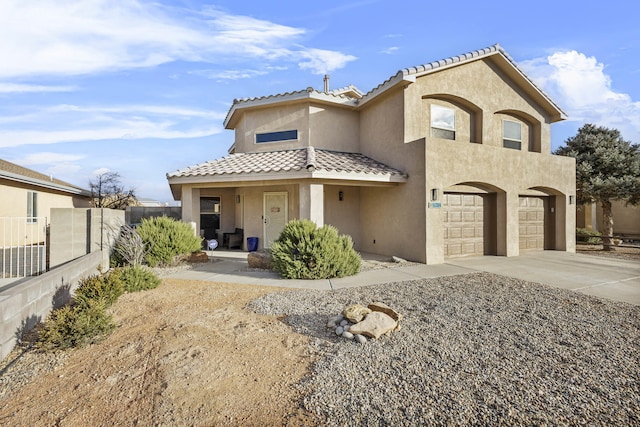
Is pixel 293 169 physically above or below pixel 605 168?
below

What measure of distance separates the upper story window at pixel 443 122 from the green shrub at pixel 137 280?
11.0 meters

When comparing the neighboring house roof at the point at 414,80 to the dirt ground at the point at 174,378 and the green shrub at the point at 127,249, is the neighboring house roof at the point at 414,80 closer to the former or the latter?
the green shrub at the point at 127,249

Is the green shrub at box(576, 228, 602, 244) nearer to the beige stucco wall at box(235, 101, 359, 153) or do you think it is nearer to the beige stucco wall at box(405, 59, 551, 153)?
the beige stucco wall at box(405, 59, 551, 153)

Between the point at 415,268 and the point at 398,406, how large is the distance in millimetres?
7450

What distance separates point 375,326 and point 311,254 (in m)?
4.27

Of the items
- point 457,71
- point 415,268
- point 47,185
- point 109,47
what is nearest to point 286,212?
point 415,268

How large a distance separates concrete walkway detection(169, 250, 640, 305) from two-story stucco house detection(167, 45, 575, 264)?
1204 mm

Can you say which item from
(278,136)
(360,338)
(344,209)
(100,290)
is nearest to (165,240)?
(100,290)

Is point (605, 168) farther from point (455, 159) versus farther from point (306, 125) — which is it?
point (306, 125)

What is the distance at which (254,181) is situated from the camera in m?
11.9

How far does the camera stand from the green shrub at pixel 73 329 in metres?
4.39

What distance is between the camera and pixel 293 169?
1109 cm

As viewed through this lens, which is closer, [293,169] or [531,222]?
[293,169]

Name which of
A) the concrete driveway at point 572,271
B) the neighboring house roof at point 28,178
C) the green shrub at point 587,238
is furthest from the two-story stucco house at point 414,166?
the neighboring house roof at point 28,178
